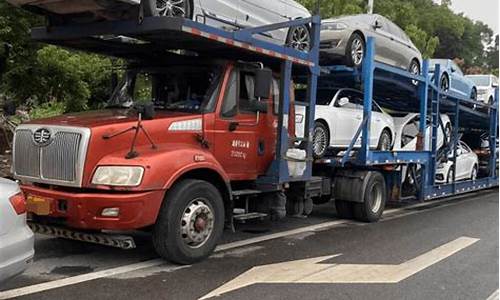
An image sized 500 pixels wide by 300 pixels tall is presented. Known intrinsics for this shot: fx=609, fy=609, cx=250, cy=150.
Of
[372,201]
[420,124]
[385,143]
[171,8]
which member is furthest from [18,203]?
[420,124]

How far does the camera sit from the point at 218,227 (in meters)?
6.66

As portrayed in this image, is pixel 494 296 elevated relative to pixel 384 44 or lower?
lower

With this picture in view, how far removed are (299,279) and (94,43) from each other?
3.84 meters

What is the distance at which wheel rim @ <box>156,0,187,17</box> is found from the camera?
6.80 m

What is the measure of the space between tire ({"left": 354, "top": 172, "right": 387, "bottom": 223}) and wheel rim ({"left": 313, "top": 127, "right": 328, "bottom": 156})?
0.94 meters

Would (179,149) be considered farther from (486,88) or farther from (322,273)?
(486,88)

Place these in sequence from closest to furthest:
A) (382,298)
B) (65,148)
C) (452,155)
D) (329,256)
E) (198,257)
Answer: (382,298)
(65,148)
(198,257)
(329,256)
(452,155)

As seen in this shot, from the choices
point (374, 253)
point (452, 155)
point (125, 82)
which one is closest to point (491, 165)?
point (452, 155)

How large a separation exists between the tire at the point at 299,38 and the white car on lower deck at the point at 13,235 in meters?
4.96

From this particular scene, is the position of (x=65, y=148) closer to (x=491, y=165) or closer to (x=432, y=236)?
(x=432, y=236)

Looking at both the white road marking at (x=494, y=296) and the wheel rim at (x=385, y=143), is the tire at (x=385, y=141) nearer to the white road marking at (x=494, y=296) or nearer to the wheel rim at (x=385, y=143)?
the wheel rim at (x=385, y=143)

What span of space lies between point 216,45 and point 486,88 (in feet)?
40.6

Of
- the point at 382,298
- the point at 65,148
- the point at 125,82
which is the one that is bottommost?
the point at 382,298

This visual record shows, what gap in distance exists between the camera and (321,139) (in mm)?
9805
